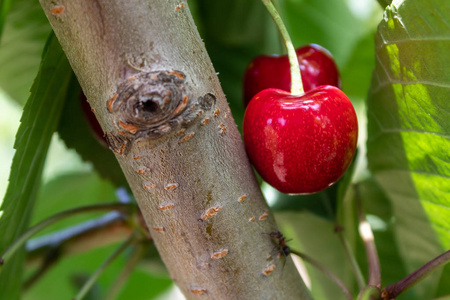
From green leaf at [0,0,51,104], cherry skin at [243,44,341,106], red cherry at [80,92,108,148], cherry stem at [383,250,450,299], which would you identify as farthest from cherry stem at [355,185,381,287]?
green leaf at [0,0,51,104]

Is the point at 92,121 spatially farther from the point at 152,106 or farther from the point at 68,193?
the point at 68,193

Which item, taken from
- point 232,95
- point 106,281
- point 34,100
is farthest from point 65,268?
point 34,100

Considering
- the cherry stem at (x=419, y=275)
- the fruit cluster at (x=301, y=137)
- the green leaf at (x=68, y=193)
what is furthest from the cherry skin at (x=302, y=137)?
the green leaf at (x=68, y=193)

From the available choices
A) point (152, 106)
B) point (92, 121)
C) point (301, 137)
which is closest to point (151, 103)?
point (152, 106)

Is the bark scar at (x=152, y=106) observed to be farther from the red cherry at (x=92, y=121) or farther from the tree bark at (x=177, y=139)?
the red cherry at (x=92, y=121)

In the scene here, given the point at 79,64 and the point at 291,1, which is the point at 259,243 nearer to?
the point at 79,64

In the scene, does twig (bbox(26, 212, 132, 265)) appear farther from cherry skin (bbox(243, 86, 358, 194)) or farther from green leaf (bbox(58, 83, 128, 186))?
cherry skin (bbox(243, 86, 358, 194))
